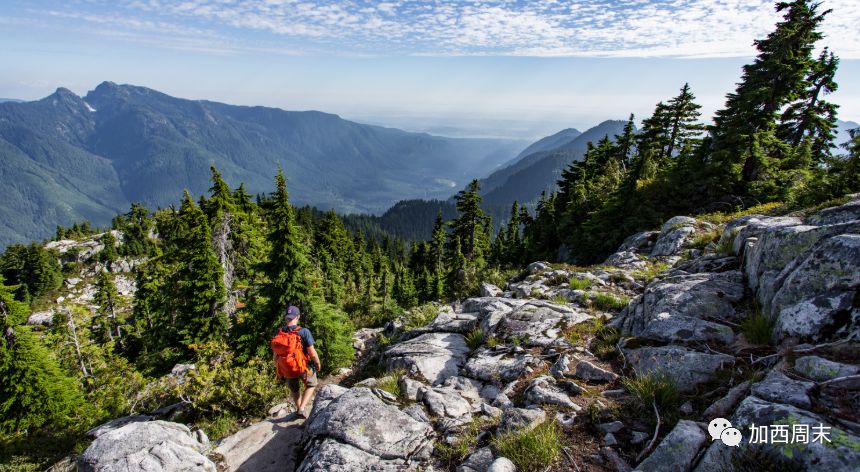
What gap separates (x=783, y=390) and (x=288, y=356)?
8.90 metres

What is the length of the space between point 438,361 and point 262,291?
12062 millimetres

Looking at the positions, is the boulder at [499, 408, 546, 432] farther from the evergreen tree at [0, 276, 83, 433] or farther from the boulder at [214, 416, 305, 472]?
the evergreen tree at [0, 276, 83, 433]

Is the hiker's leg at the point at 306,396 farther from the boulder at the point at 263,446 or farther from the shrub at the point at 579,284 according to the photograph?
the shrub at the point at 579,284

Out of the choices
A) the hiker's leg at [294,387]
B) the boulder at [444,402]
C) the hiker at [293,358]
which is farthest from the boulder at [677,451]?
the hiker's leg at [294,387]

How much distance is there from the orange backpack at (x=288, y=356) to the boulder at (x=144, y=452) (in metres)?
2.22

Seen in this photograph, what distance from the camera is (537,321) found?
1127 cm

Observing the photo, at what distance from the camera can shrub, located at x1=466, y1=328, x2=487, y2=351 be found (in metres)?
11.6

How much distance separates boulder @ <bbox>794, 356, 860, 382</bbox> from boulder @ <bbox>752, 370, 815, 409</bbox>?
208 millimetres

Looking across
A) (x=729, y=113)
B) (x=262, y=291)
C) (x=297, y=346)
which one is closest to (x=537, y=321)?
(x=297, y=346)

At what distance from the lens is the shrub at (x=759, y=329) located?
6.79 m

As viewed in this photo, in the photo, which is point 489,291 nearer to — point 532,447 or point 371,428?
point 371,428
